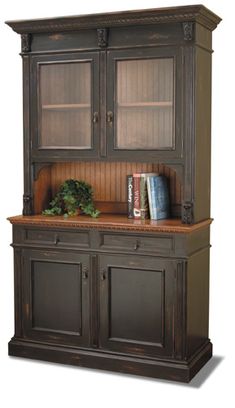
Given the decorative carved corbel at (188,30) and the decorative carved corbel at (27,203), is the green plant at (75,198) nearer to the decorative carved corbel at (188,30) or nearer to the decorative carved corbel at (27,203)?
the decorative carved corbel at (27,203)

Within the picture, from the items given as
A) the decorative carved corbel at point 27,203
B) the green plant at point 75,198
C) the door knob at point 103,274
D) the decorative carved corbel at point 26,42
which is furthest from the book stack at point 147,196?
the decorative carved corbel at point 26,42

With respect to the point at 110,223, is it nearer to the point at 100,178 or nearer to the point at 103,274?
the point at 103,274

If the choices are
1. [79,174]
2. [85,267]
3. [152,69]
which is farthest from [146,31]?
[85,267]

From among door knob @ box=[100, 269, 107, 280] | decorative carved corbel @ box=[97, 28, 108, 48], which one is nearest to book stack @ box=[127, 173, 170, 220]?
door knob @ box=[100, 269, 107, 280]

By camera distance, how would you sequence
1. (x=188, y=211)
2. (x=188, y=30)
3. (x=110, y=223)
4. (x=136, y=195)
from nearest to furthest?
(x=188, y=30), (x=188, y=211), (x=110, y=223), (x=136, y=195)

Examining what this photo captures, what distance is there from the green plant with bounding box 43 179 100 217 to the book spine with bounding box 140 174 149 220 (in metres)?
0.39

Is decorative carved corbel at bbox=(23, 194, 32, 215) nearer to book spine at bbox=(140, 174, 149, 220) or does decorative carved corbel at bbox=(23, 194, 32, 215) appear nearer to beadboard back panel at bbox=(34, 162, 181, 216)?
beadboard back panel at bbox=(34, 162, 181, 216)

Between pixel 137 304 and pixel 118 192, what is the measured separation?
0.89 m

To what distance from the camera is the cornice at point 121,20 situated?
4.61 meters

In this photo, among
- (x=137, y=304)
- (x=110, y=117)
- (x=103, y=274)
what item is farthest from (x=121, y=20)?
(x=137, y=304)

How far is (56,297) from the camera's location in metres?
5.14

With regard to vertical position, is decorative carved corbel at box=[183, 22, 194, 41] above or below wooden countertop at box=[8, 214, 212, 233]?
above

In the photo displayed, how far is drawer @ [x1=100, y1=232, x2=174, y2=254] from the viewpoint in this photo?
15.5ft

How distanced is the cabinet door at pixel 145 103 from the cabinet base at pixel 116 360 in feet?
4.36
